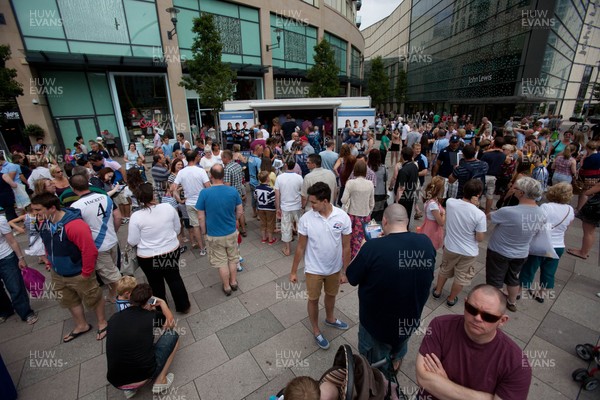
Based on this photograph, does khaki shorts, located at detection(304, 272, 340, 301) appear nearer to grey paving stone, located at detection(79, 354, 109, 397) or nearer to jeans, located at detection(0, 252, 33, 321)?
grey paving stone, located at detection(79, 354, 109, 397)

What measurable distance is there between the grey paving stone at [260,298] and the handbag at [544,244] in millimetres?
3667

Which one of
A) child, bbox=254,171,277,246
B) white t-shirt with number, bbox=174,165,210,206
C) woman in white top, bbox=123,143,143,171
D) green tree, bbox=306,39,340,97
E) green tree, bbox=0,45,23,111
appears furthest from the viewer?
green tree, bbox=306,39,340,97

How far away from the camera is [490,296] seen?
1.55 metres

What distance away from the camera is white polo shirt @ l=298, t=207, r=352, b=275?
2891 mm

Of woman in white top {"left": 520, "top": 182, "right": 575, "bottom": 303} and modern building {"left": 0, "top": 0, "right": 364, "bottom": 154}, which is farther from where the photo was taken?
modern building {"left": 0, "top": 0, "right": 364, "bottom": 154}

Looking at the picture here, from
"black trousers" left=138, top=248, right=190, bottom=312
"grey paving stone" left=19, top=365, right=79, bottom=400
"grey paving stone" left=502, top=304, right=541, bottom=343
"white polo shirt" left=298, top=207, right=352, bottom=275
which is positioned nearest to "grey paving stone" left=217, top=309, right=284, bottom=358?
"black trousers" left=138, top=248, right=190, bottom=312

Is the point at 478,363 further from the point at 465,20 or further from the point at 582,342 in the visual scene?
the point at 465,20

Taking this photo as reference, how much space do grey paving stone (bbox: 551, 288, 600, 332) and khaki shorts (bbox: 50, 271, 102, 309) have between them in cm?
618

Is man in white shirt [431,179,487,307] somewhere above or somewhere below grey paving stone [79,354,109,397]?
above

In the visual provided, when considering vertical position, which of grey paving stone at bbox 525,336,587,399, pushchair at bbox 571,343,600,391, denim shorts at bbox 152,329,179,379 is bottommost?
grey paving stone at bbox 525,336,587,399

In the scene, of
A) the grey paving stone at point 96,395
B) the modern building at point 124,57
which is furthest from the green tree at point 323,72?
the grey paving stone at point 96,395

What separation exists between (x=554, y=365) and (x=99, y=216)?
5750 mm

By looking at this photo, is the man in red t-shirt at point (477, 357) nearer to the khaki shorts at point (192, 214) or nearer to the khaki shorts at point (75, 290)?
the khaki shorts at point (75, 290)

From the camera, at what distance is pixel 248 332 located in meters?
3.48
